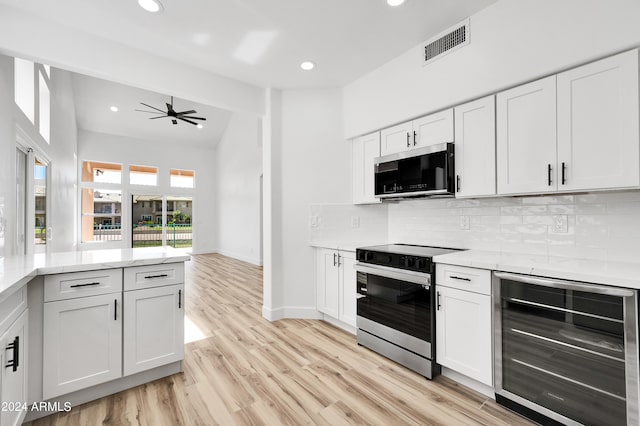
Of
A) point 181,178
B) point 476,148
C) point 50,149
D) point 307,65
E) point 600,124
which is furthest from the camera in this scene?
point 181,178

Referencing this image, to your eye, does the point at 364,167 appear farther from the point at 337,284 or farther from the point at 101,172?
the point at 101,172

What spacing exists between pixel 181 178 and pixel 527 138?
972 cm

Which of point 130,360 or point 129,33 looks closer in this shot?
point 130,360

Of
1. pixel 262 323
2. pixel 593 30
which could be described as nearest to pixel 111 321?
pixel 262 323

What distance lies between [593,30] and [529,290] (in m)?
1.60

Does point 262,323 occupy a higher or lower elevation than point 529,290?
lower

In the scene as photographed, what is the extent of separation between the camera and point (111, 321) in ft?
6.88

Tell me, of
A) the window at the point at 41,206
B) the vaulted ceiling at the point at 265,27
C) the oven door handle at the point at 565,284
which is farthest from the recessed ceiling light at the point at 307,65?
the window at the point at 41,206

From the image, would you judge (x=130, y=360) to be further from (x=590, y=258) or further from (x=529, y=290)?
(x=590, y=258)

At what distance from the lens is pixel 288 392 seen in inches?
85.7

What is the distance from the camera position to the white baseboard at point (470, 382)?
6.82 ft

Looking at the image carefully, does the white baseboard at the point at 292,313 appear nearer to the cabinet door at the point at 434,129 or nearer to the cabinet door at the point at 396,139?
the cabinet door at the point at 396,139

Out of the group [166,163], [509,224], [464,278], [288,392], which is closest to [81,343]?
[288,392]

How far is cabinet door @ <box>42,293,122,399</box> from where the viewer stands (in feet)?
6.25
